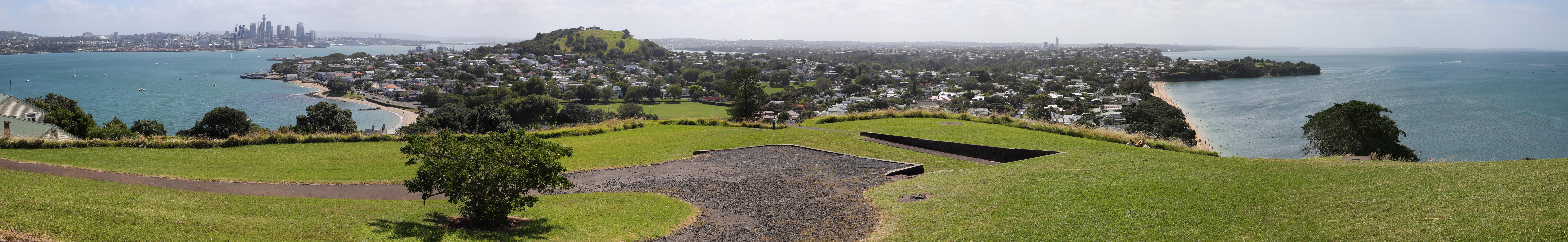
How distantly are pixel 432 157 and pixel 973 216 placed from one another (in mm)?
6254

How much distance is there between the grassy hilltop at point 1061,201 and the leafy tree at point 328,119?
3216cm

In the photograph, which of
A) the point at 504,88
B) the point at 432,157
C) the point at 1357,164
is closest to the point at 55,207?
the point at 432,157

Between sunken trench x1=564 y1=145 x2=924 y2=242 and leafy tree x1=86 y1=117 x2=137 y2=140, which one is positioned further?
leafy tree x1=86 y1=117 x2=137 y2=140

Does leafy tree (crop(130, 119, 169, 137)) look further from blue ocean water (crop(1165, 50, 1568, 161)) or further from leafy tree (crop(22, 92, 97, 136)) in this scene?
blue ocean water (crop(1165, 50, 1568, 161))

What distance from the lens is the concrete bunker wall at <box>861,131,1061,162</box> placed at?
47.1 feet

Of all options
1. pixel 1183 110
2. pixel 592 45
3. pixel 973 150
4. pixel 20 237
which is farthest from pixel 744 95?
pixel 592 45

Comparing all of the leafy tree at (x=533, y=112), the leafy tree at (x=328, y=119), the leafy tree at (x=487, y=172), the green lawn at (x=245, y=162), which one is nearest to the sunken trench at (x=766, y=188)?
the leafy tree at (x=487, y=172)

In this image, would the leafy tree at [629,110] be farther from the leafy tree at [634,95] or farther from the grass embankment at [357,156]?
the grass embankment at [357,156]

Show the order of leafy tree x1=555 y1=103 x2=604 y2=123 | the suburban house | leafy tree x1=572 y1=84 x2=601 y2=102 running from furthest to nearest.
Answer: leafy tree x1=572 y1=84 x2=601 y2=102 < leafy tree x1=555 y1=103 x2=604 y2=123 < the suburban house

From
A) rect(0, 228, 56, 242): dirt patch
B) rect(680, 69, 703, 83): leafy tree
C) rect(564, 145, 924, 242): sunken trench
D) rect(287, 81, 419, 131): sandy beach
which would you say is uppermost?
rect(680, 69, 703, 83): leafy tree

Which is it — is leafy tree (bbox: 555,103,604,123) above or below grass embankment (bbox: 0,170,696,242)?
below

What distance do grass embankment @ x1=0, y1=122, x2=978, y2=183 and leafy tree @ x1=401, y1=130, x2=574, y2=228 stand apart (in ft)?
14.5

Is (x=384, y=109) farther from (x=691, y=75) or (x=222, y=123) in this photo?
(x=691, y=75)

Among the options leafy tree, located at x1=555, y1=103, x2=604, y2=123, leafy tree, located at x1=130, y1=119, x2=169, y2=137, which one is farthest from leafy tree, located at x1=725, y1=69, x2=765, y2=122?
leafy tree, located at x1=555, y1=103, x2=604, y2=123
